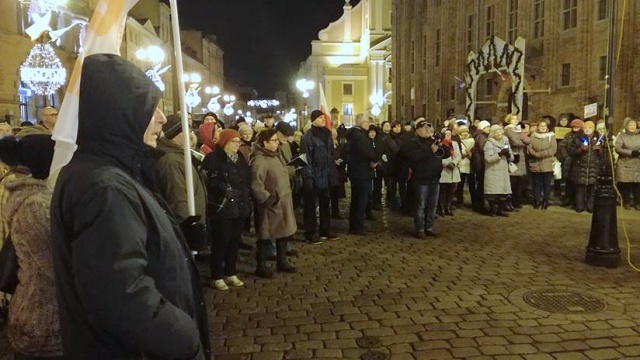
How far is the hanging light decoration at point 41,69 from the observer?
17.0 meters

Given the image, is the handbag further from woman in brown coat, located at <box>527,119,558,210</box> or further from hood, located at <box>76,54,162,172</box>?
woman in brown coat, located at <box>527,119,558,210</box>

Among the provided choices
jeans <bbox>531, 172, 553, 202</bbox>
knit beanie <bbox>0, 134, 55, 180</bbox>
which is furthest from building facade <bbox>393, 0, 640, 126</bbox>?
knit beanie <bbox>0, 134, 55, 180</bbox>

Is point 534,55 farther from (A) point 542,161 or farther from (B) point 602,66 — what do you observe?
(A) point 542,161

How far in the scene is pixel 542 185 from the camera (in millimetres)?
12805

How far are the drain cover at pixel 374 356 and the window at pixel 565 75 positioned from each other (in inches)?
893

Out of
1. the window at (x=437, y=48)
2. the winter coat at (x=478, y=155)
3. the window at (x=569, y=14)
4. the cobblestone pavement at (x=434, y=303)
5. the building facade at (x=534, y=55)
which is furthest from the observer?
the window at (x=437, y=48)

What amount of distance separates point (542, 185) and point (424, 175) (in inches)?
174

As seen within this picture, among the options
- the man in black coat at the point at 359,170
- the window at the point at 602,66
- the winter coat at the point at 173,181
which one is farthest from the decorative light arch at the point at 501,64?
the winter coat at the point at 173,181

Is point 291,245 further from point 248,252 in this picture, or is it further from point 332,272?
point 332,272

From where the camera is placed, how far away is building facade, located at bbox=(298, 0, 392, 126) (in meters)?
66.0

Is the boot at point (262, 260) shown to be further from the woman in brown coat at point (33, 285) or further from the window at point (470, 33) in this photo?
the window at point (470, 33)

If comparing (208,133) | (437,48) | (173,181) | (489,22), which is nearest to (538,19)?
(489,22)

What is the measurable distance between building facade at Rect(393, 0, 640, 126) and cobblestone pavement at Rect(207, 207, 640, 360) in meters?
8.18

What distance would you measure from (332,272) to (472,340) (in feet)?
9.48
